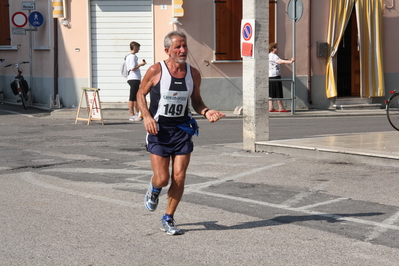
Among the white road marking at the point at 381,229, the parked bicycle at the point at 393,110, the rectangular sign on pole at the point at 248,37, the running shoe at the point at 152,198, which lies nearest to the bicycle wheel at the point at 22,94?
the rectangular sign on pole at the point at 248,37

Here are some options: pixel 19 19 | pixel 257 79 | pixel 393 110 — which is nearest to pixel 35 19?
pixel 19 19

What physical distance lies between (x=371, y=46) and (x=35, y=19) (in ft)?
34.3

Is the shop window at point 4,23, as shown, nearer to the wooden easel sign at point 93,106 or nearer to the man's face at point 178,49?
the wooden easel sign at point 93,106

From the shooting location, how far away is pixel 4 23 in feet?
80.0

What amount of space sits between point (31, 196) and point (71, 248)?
8.14 feet

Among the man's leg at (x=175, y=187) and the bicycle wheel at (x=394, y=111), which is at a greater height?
the bicycle wheel at (x=394, y=111)

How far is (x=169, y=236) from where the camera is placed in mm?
6059

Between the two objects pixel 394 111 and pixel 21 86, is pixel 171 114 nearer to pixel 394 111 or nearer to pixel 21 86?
pixel 394 111

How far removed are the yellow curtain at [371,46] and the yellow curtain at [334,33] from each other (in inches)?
18.6

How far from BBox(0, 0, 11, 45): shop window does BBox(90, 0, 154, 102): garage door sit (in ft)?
15.6

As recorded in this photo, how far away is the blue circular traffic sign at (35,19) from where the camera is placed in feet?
70.8

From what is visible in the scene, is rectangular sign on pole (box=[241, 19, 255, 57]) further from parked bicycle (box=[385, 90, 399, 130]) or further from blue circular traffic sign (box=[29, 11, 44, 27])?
blue circular traffic sign (box=[29, 11, 44, 27])

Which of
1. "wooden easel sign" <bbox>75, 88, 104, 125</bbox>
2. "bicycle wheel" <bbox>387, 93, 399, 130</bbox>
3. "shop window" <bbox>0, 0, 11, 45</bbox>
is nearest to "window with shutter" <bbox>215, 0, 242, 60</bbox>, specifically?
"wooden easel sign" <bbox>75, 88, 104, 125</bbox>

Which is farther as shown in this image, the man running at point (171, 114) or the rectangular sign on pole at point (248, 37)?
the rectangular sign on pole at point (248, 37)
